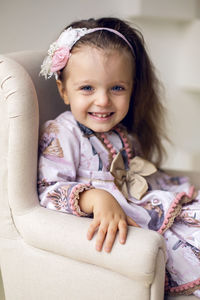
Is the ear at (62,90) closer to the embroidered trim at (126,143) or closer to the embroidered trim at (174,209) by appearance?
the embroidered trim at (126,143)

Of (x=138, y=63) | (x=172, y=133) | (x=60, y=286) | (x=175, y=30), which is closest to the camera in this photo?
(x=60, y=286)

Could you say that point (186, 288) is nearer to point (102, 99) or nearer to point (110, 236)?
point (110, 236)

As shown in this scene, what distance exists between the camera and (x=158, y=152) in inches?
57.2

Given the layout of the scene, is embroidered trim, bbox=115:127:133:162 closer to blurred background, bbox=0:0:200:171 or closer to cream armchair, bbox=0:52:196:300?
cream armchair, bbox=0:52:196:300

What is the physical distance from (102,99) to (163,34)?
1430 mm

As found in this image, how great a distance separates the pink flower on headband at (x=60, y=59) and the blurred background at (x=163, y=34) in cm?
80

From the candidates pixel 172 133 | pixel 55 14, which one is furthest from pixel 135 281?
pixel 172 133

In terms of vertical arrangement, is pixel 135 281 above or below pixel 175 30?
below

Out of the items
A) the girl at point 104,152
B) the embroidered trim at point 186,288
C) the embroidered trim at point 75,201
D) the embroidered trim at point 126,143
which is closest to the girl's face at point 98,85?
the girl at point 104,152

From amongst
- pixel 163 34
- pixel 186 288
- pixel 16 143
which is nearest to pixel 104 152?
pixel 16 143

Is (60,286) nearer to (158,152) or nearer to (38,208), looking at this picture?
(38,208)

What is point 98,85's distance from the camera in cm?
108

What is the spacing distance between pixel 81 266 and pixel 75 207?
135 millimetres

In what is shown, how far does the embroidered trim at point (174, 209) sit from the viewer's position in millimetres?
1060
